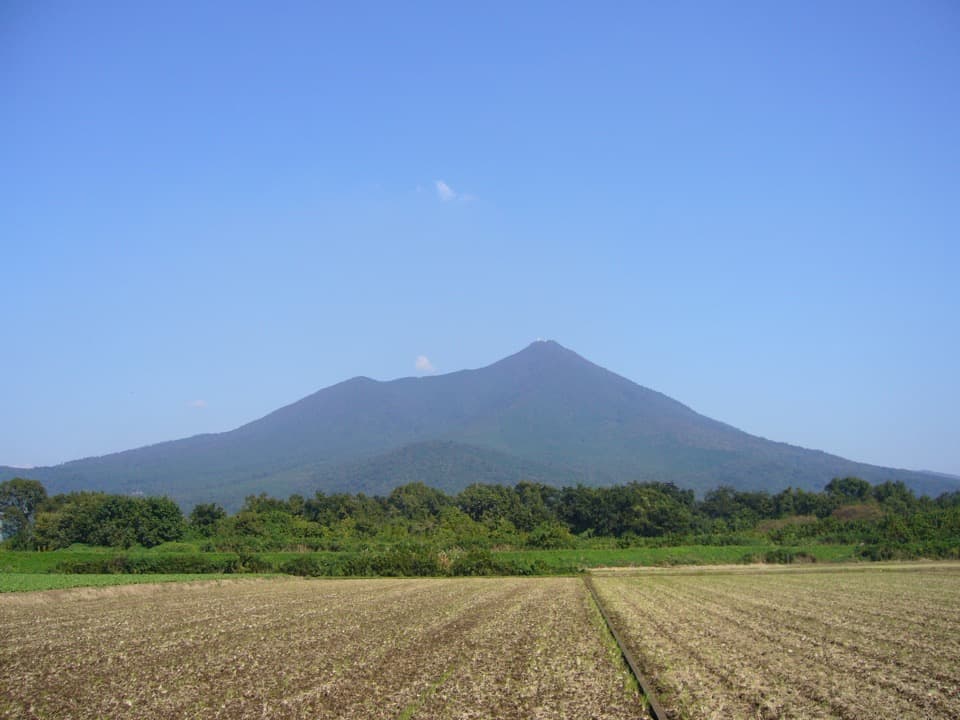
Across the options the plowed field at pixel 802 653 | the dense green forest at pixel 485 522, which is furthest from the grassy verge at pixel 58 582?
the plowed field at pixel 802 653

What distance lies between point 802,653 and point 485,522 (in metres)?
82.7

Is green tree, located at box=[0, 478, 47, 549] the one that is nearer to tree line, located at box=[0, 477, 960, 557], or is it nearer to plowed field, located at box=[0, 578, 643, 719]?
tree line, located at box=[0, 477, 960, 557]

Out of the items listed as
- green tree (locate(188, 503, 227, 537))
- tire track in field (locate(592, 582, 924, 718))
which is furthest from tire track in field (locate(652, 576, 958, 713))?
green tree (locate(188, 503, 227, 537))

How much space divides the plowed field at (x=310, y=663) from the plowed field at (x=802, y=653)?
4.05 ft

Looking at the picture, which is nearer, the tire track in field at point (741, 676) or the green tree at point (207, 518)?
the tire track in field at point (741, 676)

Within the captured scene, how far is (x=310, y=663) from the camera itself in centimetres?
1480

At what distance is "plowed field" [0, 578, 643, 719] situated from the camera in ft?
37.0

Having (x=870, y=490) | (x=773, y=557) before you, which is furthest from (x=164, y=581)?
(x=870, y=490)

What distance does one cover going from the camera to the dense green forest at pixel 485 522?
231 ft

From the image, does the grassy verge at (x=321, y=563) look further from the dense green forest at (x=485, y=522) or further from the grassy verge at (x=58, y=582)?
the grassy verge at (x=58, y=582)

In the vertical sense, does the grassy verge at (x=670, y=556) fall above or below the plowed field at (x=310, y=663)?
below

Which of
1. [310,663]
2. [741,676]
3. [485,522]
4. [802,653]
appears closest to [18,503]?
[485,522]

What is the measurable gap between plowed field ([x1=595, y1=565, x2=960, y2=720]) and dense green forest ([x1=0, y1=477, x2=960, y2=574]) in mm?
35349

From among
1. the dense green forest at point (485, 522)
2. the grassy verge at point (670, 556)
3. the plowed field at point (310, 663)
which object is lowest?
the grassy verge at point (670, 556)
